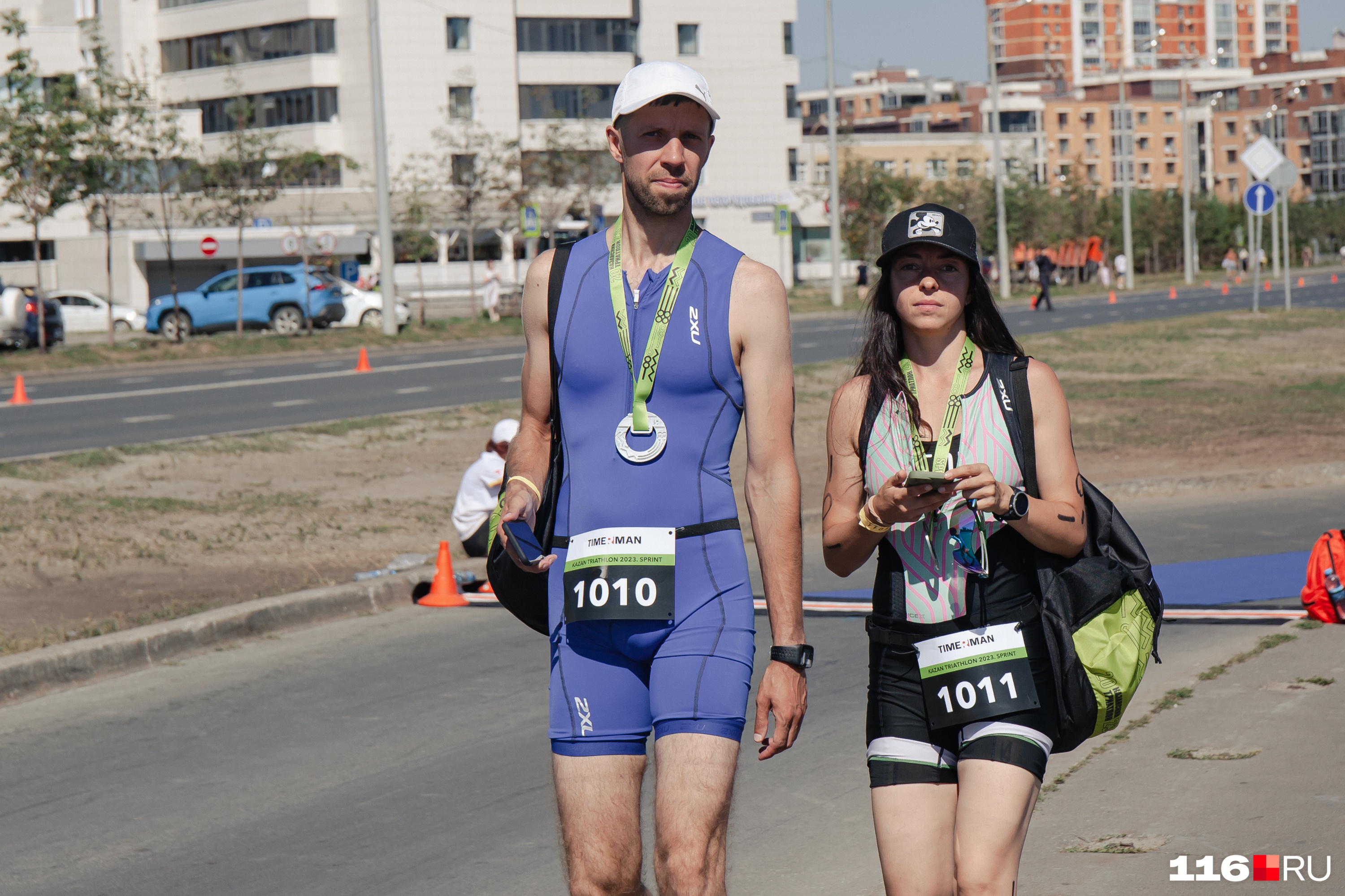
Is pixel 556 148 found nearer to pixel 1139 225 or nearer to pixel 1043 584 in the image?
pixel 1139 225

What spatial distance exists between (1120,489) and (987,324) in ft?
33.4

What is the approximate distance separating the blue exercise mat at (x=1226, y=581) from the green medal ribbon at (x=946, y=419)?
5.68 metres

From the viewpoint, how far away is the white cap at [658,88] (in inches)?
141

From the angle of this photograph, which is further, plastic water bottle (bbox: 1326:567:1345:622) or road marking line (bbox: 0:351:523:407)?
road marking line (bbox: 0:351:523:407)

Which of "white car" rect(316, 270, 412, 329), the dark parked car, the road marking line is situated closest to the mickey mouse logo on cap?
the road marking line

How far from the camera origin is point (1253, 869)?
4711 mm

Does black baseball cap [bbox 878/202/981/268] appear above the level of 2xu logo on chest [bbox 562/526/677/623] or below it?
above

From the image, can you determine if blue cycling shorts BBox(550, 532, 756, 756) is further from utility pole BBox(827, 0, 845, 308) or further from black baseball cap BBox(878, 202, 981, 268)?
utility pole BBox(827, 0, 845, 308)

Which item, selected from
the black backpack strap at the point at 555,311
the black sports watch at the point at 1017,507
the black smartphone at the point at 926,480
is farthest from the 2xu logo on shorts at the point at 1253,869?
the black backpack strap at the point at 555,311

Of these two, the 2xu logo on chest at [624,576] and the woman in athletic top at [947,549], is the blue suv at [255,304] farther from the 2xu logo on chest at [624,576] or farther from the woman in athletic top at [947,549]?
the 2xu logo on chest at [624,576]

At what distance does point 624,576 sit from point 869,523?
22.0 inches

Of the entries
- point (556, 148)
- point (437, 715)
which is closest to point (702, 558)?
point (437, 715)

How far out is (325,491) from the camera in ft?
45.7

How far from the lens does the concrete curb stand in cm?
789
